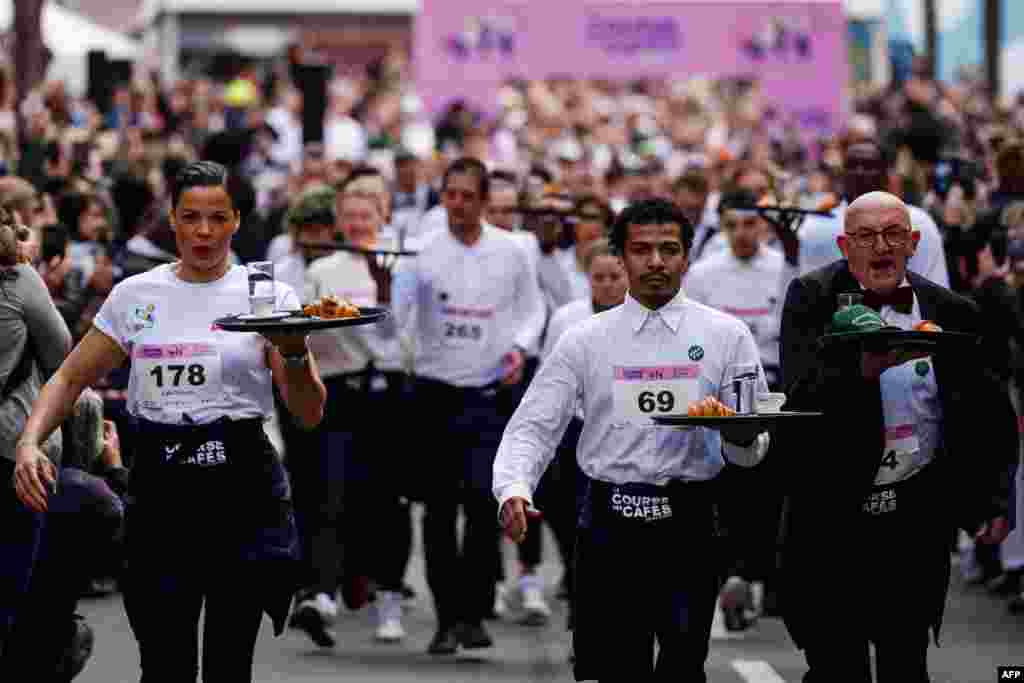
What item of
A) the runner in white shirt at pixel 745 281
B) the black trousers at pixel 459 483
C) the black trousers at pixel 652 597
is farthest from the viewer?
the runner in white shirt at pixel 745 281

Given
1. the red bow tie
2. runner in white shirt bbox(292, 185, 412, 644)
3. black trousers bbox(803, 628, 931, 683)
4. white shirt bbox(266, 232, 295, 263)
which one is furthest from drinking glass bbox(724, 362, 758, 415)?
white shirt bbox(266, 232, 295, 263)

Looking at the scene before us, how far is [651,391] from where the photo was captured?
26.2 feet

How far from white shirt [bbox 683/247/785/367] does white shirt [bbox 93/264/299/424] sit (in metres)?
5.56

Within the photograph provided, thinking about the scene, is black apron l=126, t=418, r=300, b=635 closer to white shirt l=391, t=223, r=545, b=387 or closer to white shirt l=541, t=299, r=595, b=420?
white shirt l=541, t=299, r=595, b=420

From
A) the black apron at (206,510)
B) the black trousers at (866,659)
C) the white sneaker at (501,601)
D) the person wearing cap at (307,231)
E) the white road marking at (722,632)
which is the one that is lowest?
the white road marking at (722,632)

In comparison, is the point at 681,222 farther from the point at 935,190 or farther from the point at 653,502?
the point at 935,190

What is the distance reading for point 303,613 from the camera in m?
12.2

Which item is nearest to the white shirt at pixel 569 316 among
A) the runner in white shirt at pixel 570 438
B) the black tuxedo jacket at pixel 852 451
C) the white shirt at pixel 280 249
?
the runner in white shirt at pixel 570 438

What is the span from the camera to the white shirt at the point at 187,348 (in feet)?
26.5

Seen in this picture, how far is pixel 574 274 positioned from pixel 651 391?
685 cm

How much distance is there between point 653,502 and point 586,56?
2025 centimetres

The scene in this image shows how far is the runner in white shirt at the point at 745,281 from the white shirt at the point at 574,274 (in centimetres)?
78

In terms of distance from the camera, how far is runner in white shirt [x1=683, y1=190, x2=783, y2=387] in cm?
1338

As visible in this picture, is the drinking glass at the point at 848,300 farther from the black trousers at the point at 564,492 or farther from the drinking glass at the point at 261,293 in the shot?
the black trousers at the point at 564,492
